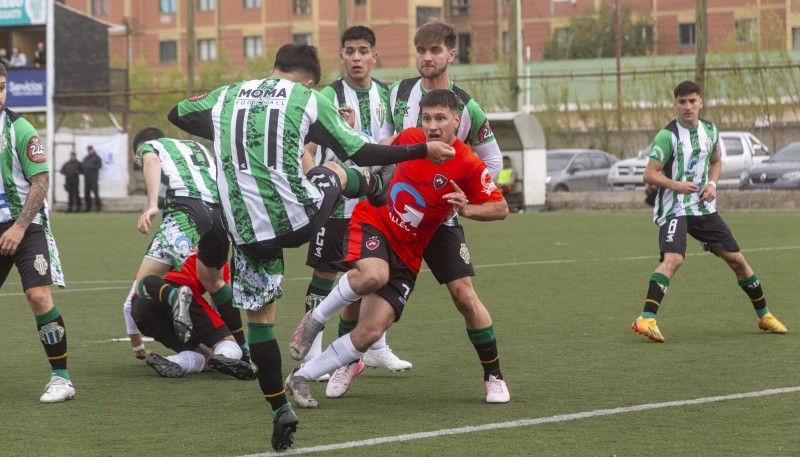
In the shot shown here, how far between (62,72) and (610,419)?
37.9 m

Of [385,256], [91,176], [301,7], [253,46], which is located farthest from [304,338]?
[253,46]

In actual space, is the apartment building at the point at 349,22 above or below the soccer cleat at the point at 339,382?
above

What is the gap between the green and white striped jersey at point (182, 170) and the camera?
895cm

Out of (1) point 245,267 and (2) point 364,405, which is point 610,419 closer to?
(2) point 364,405

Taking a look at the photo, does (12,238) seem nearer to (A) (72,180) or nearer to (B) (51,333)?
(B) (51,333)

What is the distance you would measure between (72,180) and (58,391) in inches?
1230

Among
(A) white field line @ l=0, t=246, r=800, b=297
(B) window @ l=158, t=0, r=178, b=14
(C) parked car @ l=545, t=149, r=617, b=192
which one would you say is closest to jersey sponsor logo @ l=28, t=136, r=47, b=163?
(A) white field line @ l=0, t=246, r=800, b=297

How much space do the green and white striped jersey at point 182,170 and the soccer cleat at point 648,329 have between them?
10.5 ft

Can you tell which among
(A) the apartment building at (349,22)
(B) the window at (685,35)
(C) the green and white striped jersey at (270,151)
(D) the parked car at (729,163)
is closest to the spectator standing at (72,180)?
(D) the parked car at (729,163)

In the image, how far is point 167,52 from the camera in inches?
3356

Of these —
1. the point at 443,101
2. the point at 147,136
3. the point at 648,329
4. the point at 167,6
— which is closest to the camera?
the point at 443,101

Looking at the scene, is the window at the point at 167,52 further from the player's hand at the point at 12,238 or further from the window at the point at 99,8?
the player's hand at the point at 12,238

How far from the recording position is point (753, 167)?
103ft

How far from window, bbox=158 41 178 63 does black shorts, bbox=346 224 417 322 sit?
7886 cm
